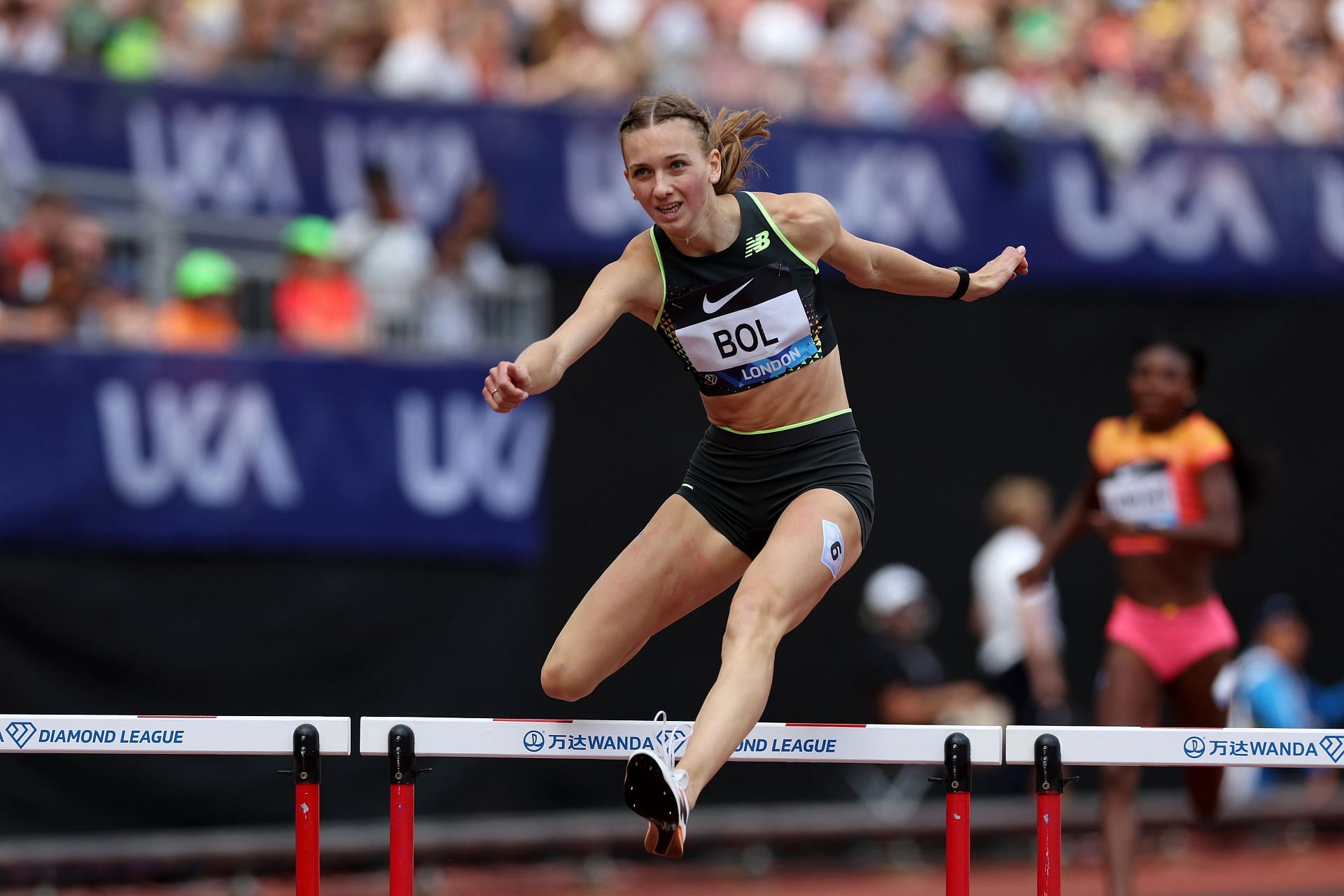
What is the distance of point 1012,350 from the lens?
13.6 m

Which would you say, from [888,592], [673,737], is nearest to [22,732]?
[673,737]

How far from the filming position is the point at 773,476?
6.44 metres

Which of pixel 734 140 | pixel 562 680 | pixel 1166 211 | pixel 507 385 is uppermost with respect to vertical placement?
pixel 1166 211

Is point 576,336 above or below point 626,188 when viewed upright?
below

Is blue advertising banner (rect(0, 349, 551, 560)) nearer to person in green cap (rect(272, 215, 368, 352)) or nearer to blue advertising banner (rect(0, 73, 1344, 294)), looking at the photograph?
person in green cap (rect(272, 215, 368, 352))

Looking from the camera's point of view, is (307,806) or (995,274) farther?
(995,274)

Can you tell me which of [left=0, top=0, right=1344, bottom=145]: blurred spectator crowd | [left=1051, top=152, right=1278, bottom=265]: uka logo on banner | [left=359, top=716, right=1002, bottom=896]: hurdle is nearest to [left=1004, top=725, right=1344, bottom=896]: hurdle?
[left=359, top=716, right=1002, bottom=896]: hurdle

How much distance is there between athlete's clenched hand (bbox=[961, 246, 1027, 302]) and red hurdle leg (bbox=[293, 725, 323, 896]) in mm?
2642

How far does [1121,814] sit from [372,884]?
16.2 ft

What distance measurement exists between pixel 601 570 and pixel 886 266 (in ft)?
18.9

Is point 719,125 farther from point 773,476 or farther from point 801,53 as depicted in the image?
point 801,53

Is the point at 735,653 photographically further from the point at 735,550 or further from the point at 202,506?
the point at 202,506

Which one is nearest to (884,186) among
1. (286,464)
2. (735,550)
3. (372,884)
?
(286,464)

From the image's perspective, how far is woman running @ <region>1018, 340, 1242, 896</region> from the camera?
27.5ft
